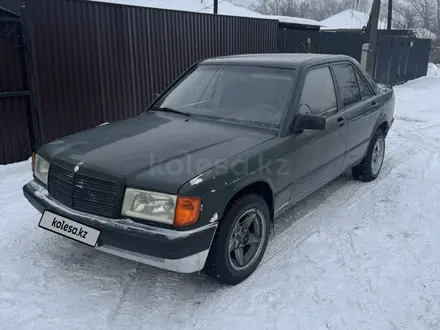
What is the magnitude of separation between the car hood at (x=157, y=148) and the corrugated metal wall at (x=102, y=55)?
2.95 meters

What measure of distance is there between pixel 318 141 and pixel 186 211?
176 cm

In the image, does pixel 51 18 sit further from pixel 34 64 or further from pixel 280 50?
pixel 280 50

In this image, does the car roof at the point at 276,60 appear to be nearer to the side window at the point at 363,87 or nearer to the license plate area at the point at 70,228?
the side window at the point at 363,87

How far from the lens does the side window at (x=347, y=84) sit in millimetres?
4504

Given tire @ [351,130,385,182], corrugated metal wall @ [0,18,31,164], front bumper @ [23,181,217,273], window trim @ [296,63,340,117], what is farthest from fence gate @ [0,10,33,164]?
tire @ [351,130,385,182]

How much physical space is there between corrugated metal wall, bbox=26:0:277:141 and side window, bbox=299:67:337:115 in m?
4.06

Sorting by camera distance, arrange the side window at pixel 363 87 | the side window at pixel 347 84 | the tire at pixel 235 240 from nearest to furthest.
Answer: the tire at pixel 235 240, the side window at pixel 347 84, the side window at pixel 363 87

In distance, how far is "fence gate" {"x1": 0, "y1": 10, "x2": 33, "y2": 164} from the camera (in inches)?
225

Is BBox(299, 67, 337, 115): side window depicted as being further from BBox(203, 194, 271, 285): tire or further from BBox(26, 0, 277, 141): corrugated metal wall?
BBox(26, 0, 277, 141): corrugated metal wall

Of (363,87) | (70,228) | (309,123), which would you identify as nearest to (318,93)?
(309,123)

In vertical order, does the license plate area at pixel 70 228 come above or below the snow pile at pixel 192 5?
below

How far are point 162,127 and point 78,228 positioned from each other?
1.17 metres

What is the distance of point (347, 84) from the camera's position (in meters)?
4.67

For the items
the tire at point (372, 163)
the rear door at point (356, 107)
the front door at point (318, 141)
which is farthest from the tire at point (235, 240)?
the tire at point (372, 163)
